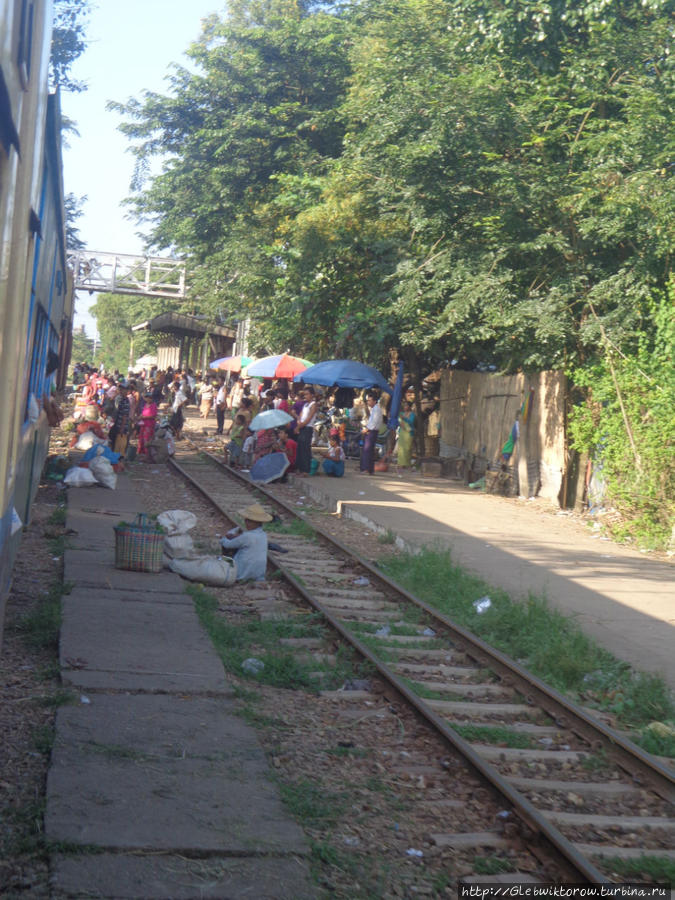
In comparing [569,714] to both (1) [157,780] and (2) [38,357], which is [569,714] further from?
(2) [38,357]

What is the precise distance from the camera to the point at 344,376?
2136 centimetres

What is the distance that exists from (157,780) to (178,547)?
5765mm

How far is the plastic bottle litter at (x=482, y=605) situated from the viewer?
379 inches

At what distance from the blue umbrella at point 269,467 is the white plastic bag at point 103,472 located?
3.60 metres

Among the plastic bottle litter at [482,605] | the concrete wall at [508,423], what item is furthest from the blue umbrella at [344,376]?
the plastic bottle litter at [482,605]

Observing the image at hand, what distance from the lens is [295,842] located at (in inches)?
169

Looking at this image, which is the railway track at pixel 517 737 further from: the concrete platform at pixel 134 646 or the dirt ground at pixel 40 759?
the concrete platform at pixel 134 646

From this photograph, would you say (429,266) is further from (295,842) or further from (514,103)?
(295,842)

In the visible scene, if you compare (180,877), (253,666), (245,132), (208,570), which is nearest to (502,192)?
(208,570)

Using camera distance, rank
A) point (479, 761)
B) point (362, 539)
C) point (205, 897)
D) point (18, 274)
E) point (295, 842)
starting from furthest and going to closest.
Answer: point (362, 539), point (479, 761), point (18, 274), point (295, 842), point (205, 897)

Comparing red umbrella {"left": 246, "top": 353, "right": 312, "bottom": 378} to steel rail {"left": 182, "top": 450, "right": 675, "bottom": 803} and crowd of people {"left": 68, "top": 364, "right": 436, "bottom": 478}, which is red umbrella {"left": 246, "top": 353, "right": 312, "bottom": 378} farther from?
steel rail {"left": 182, "top": 450, "right": 675, "bottom": 803}

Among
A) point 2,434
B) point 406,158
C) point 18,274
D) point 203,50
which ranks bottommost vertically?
point 2,434

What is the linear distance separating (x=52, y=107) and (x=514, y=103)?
11551 millimetres

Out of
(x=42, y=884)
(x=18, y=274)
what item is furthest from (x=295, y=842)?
(x=18, y=274)
